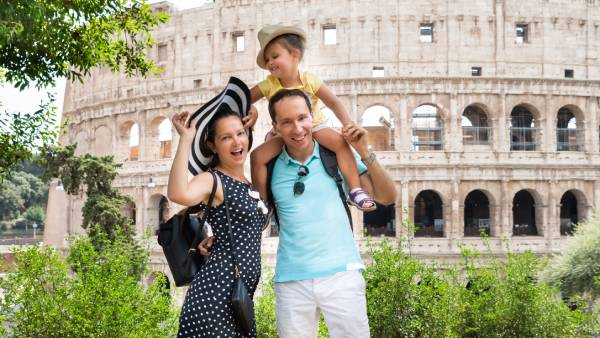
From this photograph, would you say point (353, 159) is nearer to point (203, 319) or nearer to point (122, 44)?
point (203, 319)

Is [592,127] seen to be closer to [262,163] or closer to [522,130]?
[522,130]

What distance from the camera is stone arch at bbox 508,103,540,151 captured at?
1058 inches

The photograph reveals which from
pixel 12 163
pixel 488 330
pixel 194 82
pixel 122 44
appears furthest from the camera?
pixel 194 82

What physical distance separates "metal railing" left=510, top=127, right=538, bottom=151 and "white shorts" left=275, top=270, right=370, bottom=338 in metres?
24.8

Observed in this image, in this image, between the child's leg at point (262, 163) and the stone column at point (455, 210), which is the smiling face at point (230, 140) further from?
the stone column at point (455, 210)

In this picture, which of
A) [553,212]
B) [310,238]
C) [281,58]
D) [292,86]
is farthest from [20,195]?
[310,238]

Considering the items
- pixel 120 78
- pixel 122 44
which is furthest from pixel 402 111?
pixel 122 44

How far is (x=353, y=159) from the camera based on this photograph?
13.3 ft

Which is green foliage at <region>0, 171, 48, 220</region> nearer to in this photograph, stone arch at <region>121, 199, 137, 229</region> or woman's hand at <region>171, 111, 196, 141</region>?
stone arch at <region>121, 199, 137, 229</region>

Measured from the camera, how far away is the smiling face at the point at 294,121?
386 centimetres

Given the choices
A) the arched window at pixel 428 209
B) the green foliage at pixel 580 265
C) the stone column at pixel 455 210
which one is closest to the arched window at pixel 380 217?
the arched window at pixel 428 209

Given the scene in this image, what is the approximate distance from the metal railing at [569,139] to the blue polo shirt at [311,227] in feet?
84.6

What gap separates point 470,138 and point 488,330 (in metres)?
21.4

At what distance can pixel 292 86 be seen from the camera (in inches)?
172
